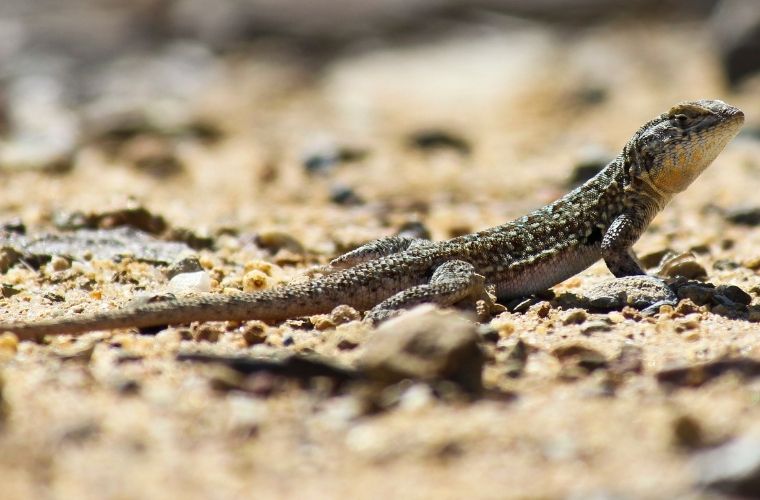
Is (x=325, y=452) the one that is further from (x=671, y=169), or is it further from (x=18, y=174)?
(x=18, y=174)

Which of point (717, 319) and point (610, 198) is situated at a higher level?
point (610, 198)

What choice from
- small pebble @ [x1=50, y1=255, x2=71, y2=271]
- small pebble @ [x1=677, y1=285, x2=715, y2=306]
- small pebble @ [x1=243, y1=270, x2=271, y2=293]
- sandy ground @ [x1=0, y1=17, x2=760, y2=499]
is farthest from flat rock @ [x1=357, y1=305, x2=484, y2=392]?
small pebble @ [x1=50, y1=255, x2=71, y2=271]

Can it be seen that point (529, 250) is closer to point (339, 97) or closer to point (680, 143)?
point (680, 143)

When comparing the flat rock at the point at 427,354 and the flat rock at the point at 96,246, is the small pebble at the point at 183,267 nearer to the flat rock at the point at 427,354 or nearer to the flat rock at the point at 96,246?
the flat rock at the point at 96,246

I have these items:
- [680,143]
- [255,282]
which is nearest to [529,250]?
[680,143]

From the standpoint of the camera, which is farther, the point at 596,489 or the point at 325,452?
the point at 325,452

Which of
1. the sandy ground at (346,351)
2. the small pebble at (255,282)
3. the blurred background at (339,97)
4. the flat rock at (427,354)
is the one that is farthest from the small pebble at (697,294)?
the blurred background at (339,97)

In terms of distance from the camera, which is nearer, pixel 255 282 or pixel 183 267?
pixel 255 282

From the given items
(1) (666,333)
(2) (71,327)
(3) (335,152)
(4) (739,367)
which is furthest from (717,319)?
(3) (335,152)
